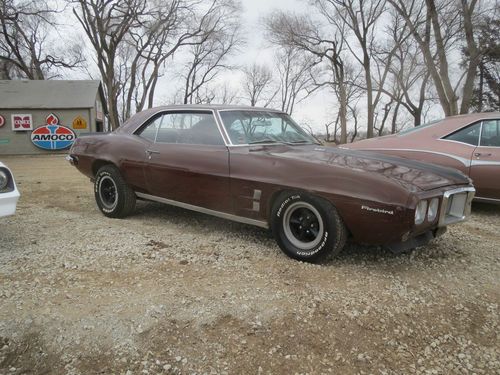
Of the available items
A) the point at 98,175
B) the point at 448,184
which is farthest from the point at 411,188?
the point at 98,175

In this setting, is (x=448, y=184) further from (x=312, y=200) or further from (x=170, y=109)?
(x=170, y=109)

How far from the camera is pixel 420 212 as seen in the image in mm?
3070

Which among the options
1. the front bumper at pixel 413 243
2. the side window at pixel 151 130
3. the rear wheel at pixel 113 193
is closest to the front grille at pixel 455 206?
the front bumper at pixel 413 243

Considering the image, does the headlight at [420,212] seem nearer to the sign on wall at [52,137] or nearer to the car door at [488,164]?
the car door at [488,164]

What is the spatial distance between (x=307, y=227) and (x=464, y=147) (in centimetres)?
331

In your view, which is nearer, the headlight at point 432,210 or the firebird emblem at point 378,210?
the firebird emblem at point 378,210

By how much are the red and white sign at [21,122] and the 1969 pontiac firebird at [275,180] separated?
60.4 feet

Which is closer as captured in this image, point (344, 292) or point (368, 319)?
point (368, 319)

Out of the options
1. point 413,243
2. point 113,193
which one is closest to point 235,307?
point 413,243

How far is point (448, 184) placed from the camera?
3424 millimetres

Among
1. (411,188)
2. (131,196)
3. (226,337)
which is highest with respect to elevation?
(411,188)

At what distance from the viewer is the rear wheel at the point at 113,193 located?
16.1ft

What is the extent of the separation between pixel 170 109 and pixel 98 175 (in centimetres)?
130

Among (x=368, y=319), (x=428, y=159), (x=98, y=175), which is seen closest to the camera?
(x=368, y=319)
